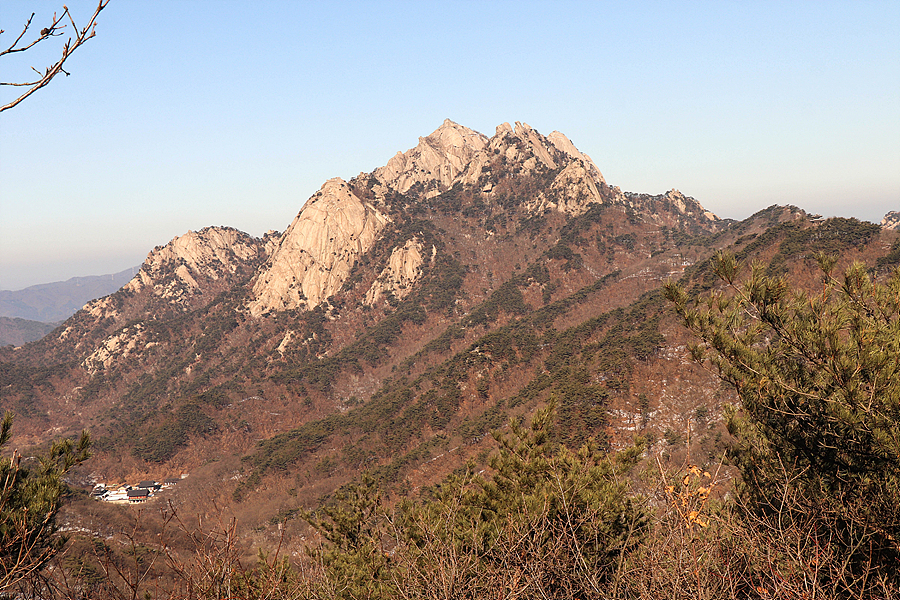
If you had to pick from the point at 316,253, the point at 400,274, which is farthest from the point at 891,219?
the point at 316,253

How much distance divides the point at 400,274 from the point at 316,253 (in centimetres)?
2502

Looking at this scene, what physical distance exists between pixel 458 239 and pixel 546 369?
84.5 m

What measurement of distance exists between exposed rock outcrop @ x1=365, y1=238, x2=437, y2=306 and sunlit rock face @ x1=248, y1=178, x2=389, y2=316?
11.3 metres

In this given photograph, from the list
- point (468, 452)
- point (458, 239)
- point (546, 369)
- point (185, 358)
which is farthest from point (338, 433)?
point (458, 239)

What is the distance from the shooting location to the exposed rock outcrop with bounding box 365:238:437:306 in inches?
4643

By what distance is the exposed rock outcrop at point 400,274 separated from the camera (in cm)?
11794

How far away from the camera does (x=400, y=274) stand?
4749 inches

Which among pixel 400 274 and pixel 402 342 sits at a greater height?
pixel 400 274

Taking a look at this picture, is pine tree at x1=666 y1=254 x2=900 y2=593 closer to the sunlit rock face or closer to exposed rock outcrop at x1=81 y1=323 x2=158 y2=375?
the sunlit rock face

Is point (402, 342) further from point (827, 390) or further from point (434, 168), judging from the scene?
point (434, 168)

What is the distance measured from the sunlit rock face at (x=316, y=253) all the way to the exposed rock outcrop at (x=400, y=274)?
36.9ft

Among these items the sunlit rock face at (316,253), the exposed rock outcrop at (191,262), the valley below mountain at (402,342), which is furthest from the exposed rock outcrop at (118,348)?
the exposed rock outcrop at (191,262)

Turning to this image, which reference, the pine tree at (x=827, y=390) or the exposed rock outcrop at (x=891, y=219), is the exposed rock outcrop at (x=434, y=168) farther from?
the pine tree at (x=827, y=390)

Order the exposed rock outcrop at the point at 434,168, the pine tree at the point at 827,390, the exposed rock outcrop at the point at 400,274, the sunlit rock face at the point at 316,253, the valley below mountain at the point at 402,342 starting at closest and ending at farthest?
the pine tree at the point at 827,390 → the valley below mountain at the point at 402,342 → the exposed rock outcrop at the point at 400,274 → the sunlit rock face at the point at 316,253 → the exposed rock outcrop at the point at 434,168
